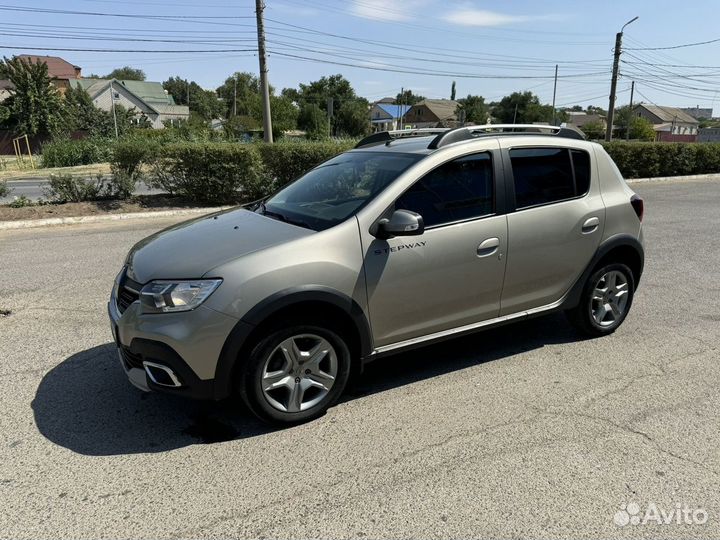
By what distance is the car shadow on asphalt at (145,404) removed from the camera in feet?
10.5

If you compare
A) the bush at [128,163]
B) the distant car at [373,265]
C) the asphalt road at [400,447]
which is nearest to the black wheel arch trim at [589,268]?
the distant car at [373,265]

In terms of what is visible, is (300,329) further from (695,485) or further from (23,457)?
(695,485)

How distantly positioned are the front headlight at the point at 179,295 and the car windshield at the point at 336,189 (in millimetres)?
816

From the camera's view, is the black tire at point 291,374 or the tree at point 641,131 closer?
the black tire at point 291,374

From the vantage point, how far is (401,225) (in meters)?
3.29

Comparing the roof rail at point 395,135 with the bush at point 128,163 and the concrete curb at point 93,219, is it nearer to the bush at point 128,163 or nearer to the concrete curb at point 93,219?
the concrete curb at point 93,219

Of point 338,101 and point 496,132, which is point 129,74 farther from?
point 496,132

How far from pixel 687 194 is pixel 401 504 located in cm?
1688

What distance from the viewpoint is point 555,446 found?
311 centimetres

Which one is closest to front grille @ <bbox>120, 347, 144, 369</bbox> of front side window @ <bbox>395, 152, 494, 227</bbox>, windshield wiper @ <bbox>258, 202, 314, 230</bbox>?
windshield wiper @ <bbox>258, 202, 314, 230</bbox>

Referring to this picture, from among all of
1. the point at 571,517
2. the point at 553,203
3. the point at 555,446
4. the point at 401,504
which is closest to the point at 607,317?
the point at 553,203

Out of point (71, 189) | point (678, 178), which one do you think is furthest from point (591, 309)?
point (678, 178)

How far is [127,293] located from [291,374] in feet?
3.78

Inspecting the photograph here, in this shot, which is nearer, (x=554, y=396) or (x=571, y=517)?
(x=571, y=517)
